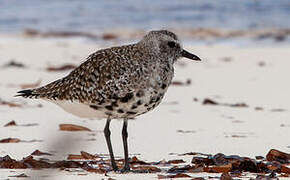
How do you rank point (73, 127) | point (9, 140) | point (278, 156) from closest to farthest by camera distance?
point (278, 156), point (9, 140), point (73, 127)

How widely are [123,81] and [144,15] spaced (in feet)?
44.8

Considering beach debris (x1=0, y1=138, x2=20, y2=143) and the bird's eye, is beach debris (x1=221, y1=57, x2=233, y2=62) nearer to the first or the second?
beach debris (x1=0, y1=138, x2=20, y2=143)

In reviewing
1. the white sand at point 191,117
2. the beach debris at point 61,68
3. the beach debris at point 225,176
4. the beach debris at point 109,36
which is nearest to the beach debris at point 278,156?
the white sand at point 191,117

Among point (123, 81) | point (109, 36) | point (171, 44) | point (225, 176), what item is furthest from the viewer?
point (109, 36)

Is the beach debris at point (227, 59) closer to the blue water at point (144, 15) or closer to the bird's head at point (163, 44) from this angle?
the blue water at point (144, 15)

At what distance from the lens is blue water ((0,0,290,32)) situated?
1617 cm

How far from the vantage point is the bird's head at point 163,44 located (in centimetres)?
395

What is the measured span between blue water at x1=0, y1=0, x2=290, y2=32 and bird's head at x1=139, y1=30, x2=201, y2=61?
11442mm

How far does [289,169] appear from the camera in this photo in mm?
3746

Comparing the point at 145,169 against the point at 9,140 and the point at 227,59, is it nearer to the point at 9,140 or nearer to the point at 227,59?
the point at 9,140

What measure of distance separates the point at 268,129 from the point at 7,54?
6.94 m

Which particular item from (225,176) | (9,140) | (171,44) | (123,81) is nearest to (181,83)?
(9,140)

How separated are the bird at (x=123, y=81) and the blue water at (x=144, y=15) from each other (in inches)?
456

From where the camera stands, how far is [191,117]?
20.3 ft
